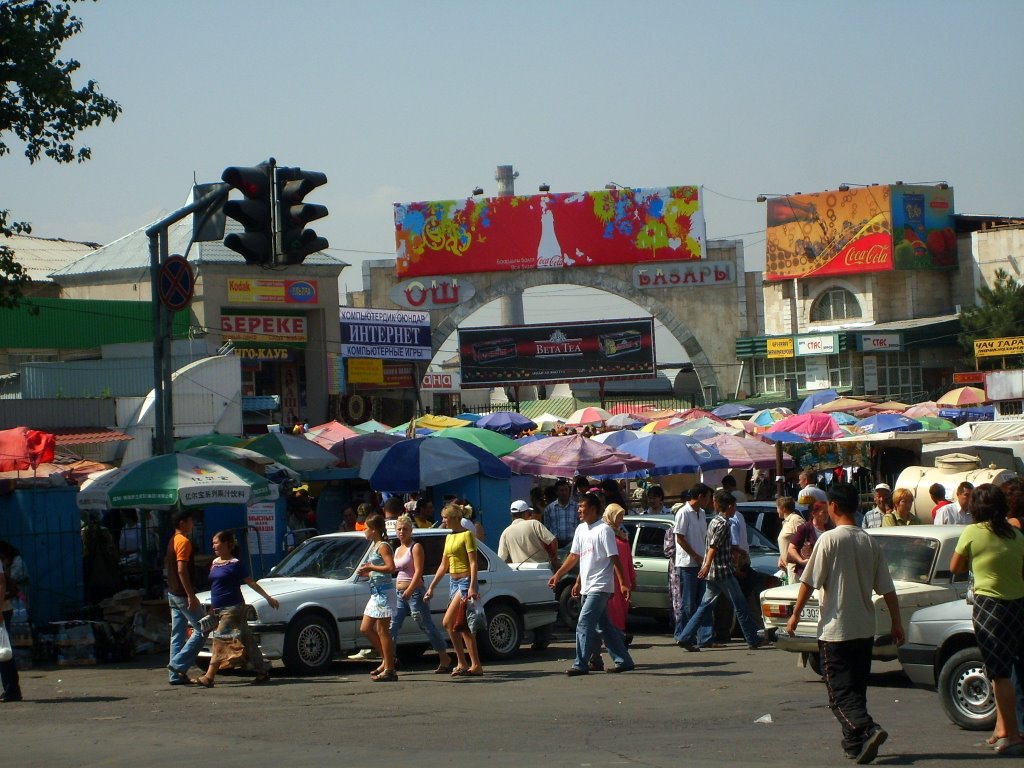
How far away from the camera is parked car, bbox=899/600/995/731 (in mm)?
9109

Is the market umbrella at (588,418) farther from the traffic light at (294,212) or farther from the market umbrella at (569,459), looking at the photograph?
the traffic light at (294,212)

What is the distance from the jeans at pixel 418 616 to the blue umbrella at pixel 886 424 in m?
18.2

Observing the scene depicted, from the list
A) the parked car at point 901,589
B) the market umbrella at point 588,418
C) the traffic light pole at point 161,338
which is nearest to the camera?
the parked car at point 901,589

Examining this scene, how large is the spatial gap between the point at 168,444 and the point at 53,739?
5587 mm

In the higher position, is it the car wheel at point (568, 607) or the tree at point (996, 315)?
the tree at point (996, 315)

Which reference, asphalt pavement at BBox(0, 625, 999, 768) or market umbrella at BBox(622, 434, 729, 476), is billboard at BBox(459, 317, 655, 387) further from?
asphalt pavement at BBox(0, 625, 999, 768)

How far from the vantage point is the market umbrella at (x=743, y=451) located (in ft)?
79.3

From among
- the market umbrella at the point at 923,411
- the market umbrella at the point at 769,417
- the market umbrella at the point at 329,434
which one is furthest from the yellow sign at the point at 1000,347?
the market umbrella at the point at 329,434

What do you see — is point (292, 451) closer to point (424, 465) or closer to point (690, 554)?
point (424, 465)

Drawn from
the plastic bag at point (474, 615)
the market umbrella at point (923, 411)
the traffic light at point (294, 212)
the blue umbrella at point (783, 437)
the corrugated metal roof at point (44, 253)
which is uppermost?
the corrugated metal roof at point (44, 253)

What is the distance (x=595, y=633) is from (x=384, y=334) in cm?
3915

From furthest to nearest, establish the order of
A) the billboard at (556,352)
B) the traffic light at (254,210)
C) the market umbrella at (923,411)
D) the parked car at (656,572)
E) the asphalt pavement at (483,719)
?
1. the billboard at (556,352)
2. the market umbrella at (923,411)
3. the parked car at (656,572)
4. the traffic light at (254,210)
5. the asphalt pavement at (483,719)

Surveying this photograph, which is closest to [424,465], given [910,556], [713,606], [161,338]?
[161,338]

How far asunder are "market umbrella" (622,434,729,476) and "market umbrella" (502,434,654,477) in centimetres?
80
